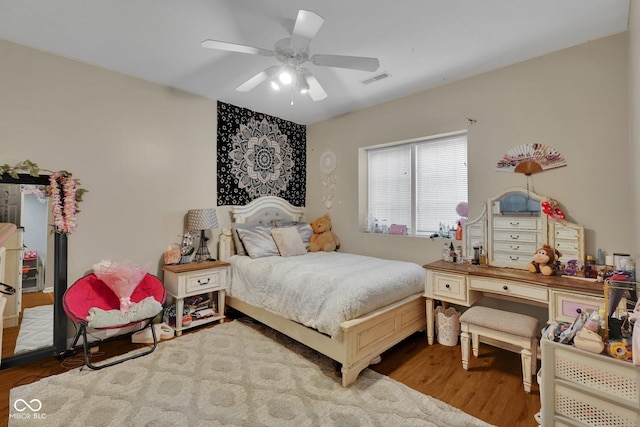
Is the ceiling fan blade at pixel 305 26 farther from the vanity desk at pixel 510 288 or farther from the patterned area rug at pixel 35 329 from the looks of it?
the patterned area rug at pixel 35 329

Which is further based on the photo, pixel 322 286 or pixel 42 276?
pixel 42 276

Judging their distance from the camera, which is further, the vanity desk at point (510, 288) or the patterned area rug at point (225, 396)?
the vanity desk at point (510, 288)

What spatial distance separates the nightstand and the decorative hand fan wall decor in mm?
3083

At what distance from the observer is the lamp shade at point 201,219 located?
Result: 127 inches

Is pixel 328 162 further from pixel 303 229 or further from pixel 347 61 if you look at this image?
pixel 347 61

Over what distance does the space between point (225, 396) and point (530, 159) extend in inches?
123

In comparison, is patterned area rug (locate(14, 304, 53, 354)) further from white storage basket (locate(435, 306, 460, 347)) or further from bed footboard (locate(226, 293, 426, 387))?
white storage basket (locate(435, 306, 460, 347))

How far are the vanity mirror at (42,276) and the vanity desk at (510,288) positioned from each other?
10.8ft

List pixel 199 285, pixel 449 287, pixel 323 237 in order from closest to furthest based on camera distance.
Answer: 1. pixel 449 287
2. pixel 199 285
3. pixel 323 237

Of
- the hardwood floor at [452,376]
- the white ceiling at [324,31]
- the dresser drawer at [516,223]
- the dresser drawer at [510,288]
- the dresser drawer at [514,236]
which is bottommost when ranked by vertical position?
the hardwood floor at [452,376]

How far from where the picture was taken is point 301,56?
7.18 feet

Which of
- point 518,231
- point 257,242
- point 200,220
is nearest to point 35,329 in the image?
point 200,220

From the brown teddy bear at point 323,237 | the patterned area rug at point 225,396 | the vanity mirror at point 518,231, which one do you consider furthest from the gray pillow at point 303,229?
the vanity mirror at point 518,231

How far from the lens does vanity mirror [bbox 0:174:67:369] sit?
→ 2330mm
